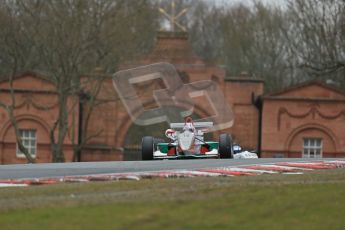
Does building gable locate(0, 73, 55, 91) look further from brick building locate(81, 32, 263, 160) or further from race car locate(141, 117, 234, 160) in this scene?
race car locate(141, 117, 234, 160)

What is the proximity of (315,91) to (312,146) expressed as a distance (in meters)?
3.39

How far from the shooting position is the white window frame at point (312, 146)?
5778cm

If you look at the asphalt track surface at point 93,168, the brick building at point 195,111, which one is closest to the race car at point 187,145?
the asphalt track surface at point 93,168

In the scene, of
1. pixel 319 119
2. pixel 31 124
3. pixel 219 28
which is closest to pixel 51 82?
pixel 31 124

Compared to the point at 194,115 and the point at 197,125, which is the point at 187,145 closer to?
the point at 197,125

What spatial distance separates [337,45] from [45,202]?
4790 cm

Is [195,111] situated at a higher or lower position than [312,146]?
higher

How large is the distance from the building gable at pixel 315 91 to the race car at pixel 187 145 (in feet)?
94.5

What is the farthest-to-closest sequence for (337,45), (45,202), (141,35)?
(337,45) < (141,35) < (45,202)

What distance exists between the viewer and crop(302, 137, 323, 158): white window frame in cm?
5778

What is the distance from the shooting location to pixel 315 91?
5766 cm

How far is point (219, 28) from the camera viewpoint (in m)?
95.9

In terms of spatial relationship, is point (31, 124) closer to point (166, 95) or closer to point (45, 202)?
point (166, 95)

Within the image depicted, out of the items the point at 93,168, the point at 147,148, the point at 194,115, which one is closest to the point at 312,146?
the point at 194,115
